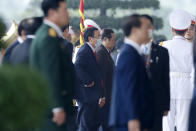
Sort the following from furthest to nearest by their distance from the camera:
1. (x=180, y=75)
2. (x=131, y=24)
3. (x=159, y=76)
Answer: (x=180, y=75) < (x=159, y=76) < (x=131, y=24)

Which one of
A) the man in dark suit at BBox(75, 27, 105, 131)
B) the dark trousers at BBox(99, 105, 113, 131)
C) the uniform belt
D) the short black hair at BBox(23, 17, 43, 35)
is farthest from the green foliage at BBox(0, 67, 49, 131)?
the dark trousers at BBox(99, 105, 113, 131)

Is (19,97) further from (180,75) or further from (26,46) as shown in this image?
(180,75)

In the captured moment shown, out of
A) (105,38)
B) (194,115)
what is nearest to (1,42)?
(194,115)

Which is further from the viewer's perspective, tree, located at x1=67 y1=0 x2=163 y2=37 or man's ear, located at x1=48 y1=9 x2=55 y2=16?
tree, located at x1=67 y1=0 x2=163 y2=37

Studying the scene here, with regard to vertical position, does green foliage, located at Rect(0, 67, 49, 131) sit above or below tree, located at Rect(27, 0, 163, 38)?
above

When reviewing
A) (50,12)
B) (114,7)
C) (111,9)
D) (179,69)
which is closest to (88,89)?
(179,69)

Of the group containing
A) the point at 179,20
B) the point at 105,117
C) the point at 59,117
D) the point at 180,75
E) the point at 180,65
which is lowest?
the point at 105,117

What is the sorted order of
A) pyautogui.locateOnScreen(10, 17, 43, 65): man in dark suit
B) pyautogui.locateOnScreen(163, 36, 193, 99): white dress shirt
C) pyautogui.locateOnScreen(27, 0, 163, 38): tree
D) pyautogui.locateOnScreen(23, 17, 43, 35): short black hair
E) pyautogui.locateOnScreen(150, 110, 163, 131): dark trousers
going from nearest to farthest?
pyautogui.locateOnScreen(10, 17, 43, 65): man in dark suit
pyautogui.locateOnScreen(23, 17, 43, 35): short black hair
pyautogui.locateOnScreen(150, 110, 163, 131): dark trousers
pyautogui.locateOnScreen(163, 36, 193, 99): white dress shirt
pyautogui.locateOnScreen(27, 0, 163, 38): tree

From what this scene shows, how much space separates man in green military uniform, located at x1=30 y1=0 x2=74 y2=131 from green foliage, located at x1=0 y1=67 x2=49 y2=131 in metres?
2.16

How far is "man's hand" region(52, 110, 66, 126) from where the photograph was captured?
5523 millimetres

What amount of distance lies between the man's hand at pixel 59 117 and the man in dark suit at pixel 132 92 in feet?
1.86

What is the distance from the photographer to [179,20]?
9.09 metres

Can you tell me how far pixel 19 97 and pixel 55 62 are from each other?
7.69ft

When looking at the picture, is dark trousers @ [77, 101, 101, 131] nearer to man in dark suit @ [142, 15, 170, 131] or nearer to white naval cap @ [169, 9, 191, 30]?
white naval cap @ [169, 9, 191, 30]
